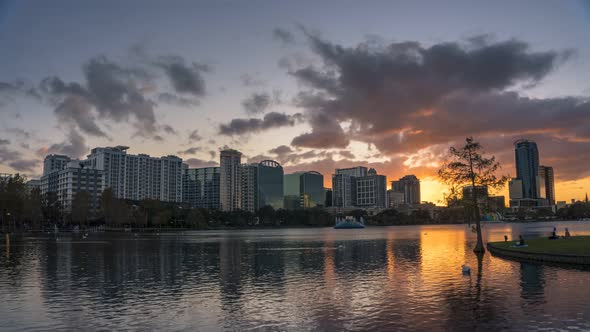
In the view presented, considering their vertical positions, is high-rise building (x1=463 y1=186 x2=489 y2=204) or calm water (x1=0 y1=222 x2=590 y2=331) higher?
high-rise building (x1=463 y1=186 x2=489 y2=204)

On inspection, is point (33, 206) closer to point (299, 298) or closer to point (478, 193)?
point (478, 193)

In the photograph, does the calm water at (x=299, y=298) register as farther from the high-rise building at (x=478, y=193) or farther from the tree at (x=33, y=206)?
the tree at (x=33, y=206)

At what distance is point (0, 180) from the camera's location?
180 m

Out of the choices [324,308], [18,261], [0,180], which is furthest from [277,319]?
[0,180]

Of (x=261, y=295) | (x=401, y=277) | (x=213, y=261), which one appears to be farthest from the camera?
(x=213, y=261)

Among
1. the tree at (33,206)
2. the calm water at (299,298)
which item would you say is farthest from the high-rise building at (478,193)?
the tree at (33,206)

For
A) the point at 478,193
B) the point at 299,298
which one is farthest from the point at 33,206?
the point at 299,298

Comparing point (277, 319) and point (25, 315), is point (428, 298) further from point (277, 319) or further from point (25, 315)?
point (25, 315)

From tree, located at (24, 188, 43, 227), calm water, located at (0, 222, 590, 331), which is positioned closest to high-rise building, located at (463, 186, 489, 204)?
calm water, located at (0, 222, 590, 331)

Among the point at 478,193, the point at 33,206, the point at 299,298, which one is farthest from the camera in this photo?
the point at 33,206

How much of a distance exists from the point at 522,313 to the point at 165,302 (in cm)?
2019

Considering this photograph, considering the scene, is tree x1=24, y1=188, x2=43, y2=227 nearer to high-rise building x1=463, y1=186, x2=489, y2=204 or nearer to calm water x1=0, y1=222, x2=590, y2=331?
calm water x1=0, y1=222, x2=590, y2=331

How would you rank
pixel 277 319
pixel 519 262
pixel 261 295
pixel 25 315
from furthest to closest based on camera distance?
pixel 519 262 < pixel 261 295 < pixel 25 315 < pixel 277 319

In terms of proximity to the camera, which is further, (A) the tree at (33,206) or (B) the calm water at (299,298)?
(A) the tree at (33,206)
